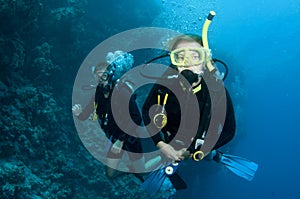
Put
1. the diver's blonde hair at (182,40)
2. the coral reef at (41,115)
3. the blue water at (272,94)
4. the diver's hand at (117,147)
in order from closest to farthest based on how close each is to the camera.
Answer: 1. the diver's blonde hair at (182,40)
2. the diver's hand at (117,147)
3. the coral reef at (41,115)
4. the blue water at (272,94)

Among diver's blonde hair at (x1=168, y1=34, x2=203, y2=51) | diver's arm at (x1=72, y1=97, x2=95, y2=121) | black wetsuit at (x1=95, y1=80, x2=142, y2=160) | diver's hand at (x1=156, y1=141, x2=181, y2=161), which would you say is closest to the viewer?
diver's hand at (x1=156, y1=141, x2=181, y2=161)

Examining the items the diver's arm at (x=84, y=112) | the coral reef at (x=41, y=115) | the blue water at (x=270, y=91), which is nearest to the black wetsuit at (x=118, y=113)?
the diver's arm at (x=84, y=112)

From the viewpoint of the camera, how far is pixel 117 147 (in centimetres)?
421

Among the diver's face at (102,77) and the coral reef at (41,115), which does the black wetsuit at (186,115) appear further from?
the coral reef at (41,115)

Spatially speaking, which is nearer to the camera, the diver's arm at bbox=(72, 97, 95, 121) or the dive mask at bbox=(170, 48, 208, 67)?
the dive mask at bbox=(170, 48, 208, 67)

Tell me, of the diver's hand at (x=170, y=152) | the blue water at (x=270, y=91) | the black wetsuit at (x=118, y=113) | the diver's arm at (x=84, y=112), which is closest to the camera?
the diver's hand at (x=170, y=152)

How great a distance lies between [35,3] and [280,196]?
244ft

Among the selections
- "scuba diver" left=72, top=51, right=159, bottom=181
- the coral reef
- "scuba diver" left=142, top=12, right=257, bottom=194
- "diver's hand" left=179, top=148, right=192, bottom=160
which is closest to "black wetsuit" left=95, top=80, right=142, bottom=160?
"scuba diver" left=72, top=51, right=159, bottom=181

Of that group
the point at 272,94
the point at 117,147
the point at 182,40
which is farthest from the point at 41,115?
the point at 272,94

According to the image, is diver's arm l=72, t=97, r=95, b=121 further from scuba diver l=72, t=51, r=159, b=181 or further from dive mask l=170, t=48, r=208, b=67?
dive mask l=170, t=48, r=208, b=67

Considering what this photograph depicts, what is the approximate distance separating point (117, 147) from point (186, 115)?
1.89 meters

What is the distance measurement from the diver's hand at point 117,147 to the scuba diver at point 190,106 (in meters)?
1.45

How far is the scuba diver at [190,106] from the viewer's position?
259cm

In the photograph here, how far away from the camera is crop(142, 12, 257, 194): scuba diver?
8.48 feet
